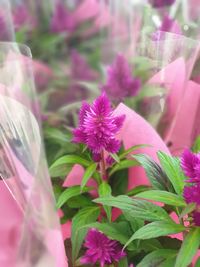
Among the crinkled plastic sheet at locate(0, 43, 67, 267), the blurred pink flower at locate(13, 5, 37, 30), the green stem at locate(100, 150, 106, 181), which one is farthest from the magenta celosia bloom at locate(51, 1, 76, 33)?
the green stem at locate(100, 150, 106, 181)

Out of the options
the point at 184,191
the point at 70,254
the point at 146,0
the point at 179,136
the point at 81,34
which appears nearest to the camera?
the point at 184,191

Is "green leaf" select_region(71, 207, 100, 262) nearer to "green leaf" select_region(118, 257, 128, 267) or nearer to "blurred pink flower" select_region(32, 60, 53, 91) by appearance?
"green leaf" select_region(118, 257, 128, 267)

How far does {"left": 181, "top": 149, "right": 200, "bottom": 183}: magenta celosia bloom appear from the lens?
478mm

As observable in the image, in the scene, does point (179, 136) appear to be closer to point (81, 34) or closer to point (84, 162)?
point (84, 162)

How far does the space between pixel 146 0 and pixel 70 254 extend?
671mm

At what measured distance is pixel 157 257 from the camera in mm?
526

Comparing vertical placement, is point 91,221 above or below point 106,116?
below

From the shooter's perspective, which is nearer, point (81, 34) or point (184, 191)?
point (184, 191)

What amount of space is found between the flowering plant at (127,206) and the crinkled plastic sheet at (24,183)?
5cm

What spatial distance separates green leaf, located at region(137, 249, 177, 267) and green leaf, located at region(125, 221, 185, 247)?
0.04m

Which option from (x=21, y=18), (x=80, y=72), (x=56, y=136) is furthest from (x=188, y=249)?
(x=21, y=18)

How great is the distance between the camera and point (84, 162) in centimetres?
65

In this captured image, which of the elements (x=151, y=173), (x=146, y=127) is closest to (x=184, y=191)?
(x=151, y=173)

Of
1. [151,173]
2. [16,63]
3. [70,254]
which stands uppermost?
[16,63]
